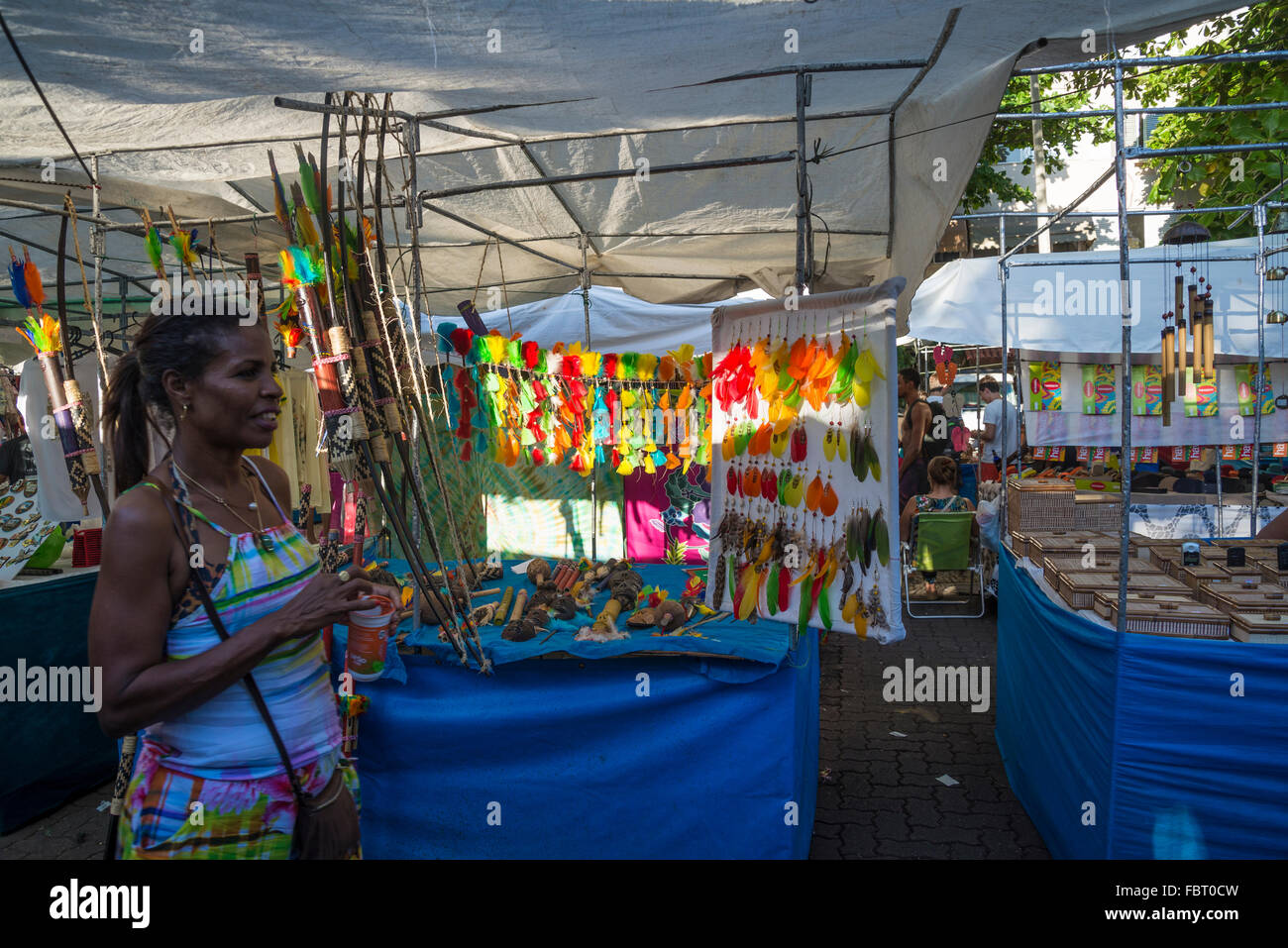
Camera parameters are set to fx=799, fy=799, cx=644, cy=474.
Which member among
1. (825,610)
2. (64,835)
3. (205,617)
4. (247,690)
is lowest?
(64,835)

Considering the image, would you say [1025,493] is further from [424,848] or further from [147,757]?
[147,757]

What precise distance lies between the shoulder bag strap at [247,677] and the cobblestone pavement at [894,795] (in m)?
2.16

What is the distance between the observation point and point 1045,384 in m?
6.67

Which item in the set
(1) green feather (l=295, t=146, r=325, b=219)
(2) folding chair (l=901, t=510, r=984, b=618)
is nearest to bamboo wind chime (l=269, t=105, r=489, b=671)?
(1) green feather (l=295, t=146, r=325, b=219)

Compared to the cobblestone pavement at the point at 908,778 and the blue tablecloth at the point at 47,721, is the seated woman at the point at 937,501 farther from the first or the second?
the blue tablecloth at the point at 47,721

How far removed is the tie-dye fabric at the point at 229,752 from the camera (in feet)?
4.59

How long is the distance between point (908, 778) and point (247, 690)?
10.2 ft

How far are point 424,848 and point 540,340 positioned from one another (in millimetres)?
4748

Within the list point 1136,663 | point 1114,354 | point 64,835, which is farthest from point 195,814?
point 1114,354

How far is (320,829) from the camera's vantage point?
151cm

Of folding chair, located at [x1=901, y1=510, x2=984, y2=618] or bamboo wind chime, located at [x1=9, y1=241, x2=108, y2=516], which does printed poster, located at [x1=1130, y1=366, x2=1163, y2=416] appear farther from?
bamboo wind chime, located at [x1=9, y1=241, x2=108, y2=516]

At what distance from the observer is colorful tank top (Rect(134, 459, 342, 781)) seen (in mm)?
1407

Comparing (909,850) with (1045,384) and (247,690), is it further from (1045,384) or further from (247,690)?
(1045,384)

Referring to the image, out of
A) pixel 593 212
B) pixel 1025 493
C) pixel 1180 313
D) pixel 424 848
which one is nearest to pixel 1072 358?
pixel 1180 313
